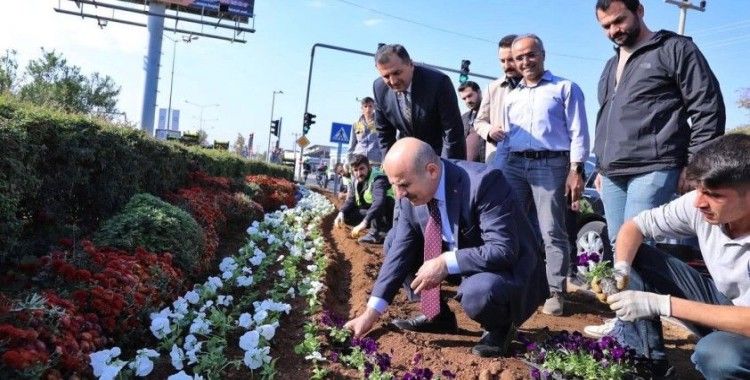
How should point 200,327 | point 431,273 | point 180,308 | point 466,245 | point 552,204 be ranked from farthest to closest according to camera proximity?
1. point 552,204
2. point 180,308
3. point 200,327
4. point 466,245
5. point 431,273

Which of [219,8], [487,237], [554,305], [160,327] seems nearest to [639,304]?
[487,237]

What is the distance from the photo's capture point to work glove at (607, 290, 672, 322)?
263cm

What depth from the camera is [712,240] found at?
8.92 feet

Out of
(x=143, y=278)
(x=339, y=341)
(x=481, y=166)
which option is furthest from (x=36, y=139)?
(x=481, y=166)

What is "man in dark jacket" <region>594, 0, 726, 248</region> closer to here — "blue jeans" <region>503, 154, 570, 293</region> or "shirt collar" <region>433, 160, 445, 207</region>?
"blue jeans" <region>503, 154, 570, 293</region>

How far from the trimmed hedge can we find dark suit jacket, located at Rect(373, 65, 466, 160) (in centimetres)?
258

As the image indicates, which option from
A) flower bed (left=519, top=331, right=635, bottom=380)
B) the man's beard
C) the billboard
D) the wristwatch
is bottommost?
flower bed (left=519, top=331, right=635, bottom=380)

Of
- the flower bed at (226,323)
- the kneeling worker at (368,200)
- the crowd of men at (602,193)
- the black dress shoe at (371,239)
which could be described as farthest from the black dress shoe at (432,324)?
the black dress shoe at (371,239)

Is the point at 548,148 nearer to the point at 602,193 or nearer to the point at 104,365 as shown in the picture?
the point at 602,193

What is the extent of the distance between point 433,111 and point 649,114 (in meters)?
1.63

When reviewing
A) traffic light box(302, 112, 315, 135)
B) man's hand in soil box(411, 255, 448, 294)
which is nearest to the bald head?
man's hand in soil box(411, 255, 448, 294)

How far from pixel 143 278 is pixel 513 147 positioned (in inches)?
106

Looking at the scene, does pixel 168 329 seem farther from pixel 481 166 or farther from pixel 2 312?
pixel 481 166

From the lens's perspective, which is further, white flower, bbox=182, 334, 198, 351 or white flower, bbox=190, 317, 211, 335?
white flower, bbox=190, 317, 211, 335
